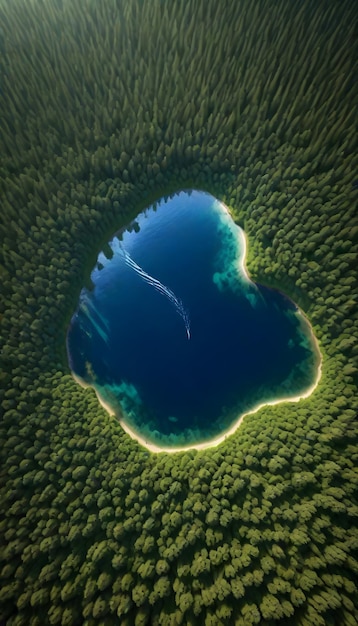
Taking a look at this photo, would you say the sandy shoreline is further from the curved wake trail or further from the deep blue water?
the curved wake trail

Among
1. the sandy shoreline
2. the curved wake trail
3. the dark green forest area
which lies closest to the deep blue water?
the curved wake trail

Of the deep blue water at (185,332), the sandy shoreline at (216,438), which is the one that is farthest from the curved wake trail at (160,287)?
the sandy shoreline at (216,438)

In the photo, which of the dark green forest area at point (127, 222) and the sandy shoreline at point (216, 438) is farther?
the sandy shoreline at point (216, 438)

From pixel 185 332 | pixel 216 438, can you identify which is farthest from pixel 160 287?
pixel 216 438

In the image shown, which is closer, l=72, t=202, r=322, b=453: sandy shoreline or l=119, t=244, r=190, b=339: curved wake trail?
l=72, t=202, r=322, b=453: sandy shoreline

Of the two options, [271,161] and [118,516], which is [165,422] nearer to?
[118,516]

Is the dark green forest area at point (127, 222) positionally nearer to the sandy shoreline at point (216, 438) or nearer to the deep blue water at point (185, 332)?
the sandy shoreline at point (216, 438)
